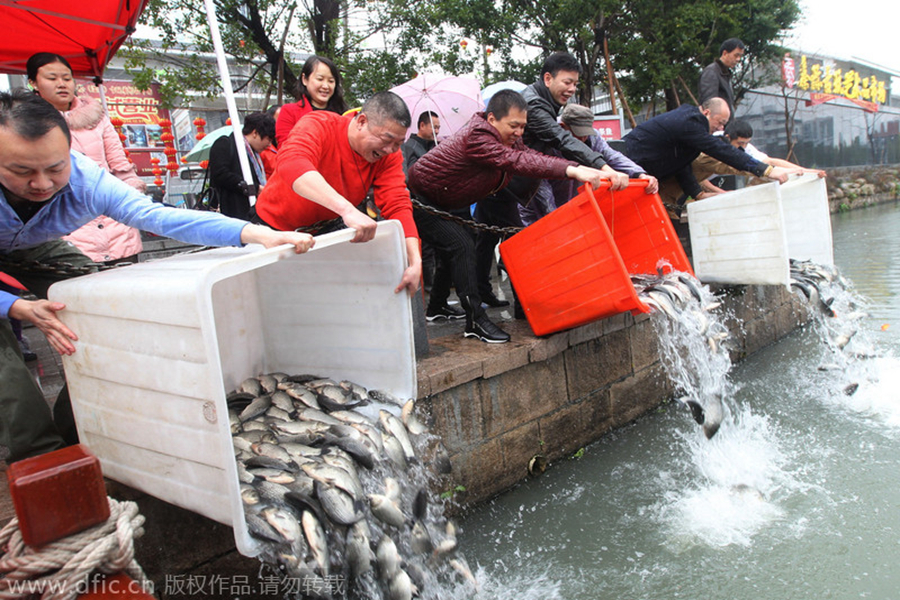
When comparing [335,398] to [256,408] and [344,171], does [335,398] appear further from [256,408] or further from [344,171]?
[344,171]

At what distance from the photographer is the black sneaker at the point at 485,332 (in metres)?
4.13

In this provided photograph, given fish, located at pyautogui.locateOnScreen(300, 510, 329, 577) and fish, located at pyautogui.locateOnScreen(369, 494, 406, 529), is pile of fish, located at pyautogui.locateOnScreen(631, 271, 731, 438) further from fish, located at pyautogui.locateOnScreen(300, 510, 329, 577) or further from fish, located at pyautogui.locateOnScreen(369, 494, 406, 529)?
fish, located at pyautogui.locateOnScreen(300, 510, 329, 577)

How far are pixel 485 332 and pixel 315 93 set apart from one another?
2093 millimetres

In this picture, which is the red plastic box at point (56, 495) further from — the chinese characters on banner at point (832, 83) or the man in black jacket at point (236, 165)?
the chinese characters on banner at point (832, 83)

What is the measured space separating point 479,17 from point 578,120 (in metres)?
9.84

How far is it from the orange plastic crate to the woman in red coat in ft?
5.39

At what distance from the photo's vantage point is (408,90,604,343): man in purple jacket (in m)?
3.95

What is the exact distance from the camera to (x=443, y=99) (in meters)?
7.20

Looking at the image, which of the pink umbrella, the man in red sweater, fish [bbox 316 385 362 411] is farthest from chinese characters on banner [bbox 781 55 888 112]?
fish [bbox 316 385 362 411]

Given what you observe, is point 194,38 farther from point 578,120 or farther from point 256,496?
point 256,496

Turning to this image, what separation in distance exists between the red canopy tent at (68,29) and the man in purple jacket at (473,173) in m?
3.17

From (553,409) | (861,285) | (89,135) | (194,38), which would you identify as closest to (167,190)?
(194,38)

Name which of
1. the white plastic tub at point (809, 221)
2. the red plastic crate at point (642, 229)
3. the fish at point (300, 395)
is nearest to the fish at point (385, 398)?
the fish at point (300, 395)

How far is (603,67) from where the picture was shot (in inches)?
631
